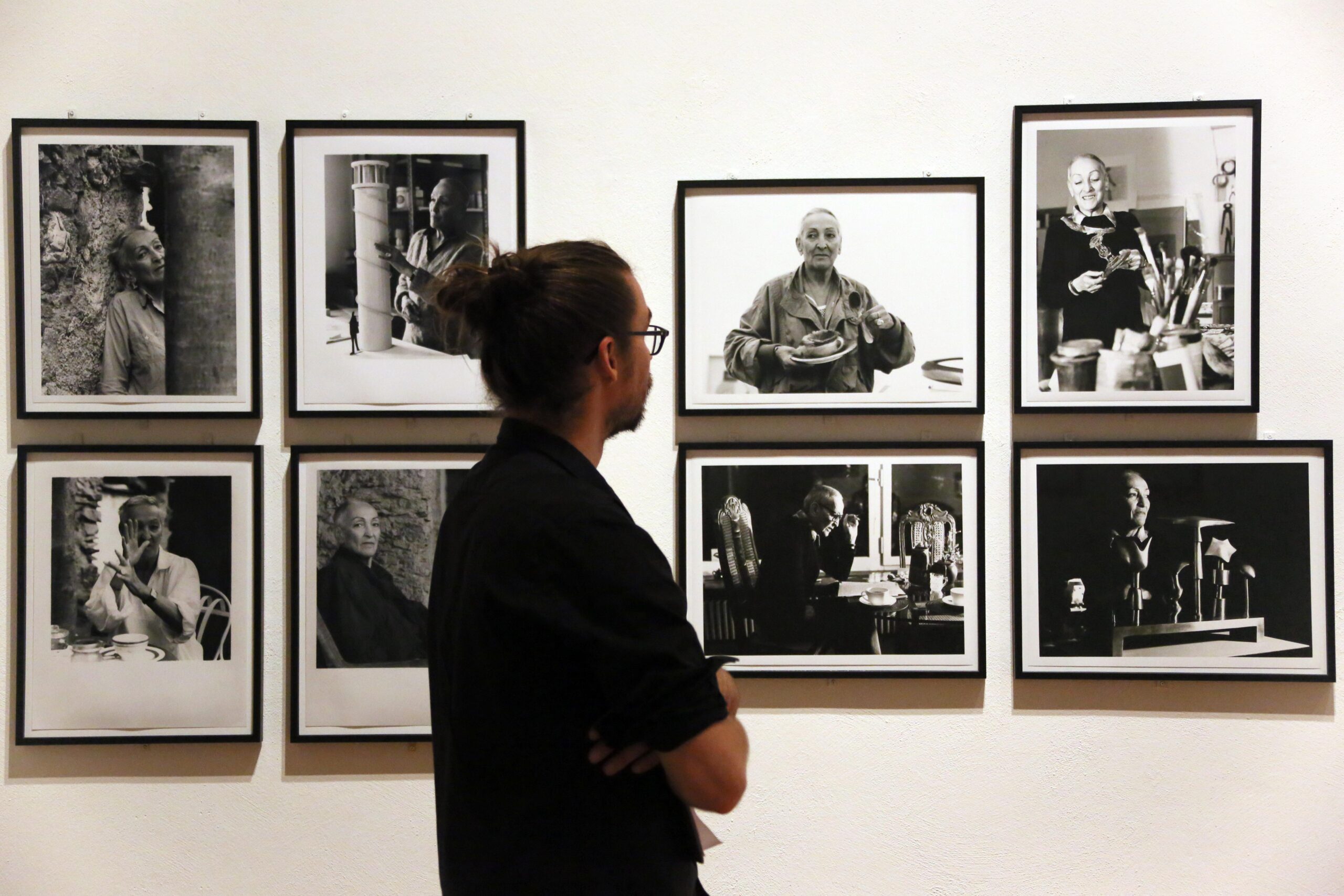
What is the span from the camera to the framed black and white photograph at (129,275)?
6.41 ft

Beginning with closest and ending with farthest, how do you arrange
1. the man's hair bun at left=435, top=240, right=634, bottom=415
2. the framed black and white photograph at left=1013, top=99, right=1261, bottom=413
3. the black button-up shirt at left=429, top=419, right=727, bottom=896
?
the black button-up shirt at left=429, top=419, right=727, bottom=896 < the man's hair bun at left=435, top=240, right=634, bottom=415 < the framed black and white photograph at left=1013, top=99, right=1261, bottom=413

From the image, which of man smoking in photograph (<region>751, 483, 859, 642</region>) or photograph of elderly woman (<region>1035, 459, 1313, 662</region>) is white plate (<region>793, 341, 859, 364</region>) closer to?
man smoking in photograph (<region>751, 483, 859, 642</region>)

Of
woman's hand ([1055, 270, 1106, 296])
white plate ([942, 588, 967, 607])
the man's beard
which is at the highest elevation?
woman's hand ([1055, 270, 1106, 296])

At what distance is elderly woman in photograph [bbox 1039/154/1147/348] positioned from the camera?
1.96 m

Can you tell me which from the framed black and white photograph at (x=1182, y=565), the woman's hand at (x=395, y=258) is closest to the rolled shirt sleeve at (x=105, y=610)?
the woman's hand at (x=395, y=258)

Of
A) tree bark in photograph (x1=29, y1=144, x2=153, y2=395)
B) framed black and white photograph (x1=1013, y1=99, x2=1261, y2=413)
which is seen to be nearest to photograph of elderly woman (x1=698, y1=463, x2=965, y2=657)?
framed black and white photograph (x1=1013, y1=99, x2=1261, y2=413)

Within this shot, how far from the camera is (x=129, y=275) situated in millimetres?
1954

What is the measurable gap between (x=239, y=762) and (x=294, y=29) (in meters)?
1.61

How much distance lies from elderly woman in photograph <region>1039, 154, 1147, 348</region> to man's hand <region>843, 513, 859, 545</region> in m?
0.60

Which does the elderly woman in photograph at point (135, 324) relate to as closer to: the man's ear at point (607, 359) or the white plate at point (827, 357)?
the man's ear at point (607, 359)

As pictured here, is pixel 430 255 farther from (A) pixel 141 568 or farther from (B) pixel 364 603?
(A) pixel 141 568

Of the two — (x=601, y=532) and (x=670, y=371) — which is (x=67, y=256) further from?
(x=601, y=532)

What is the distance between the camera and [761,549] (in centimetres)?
196

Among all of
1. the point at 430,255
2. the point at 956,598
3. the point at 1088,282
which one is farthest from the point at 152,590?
the point at 1088,282
